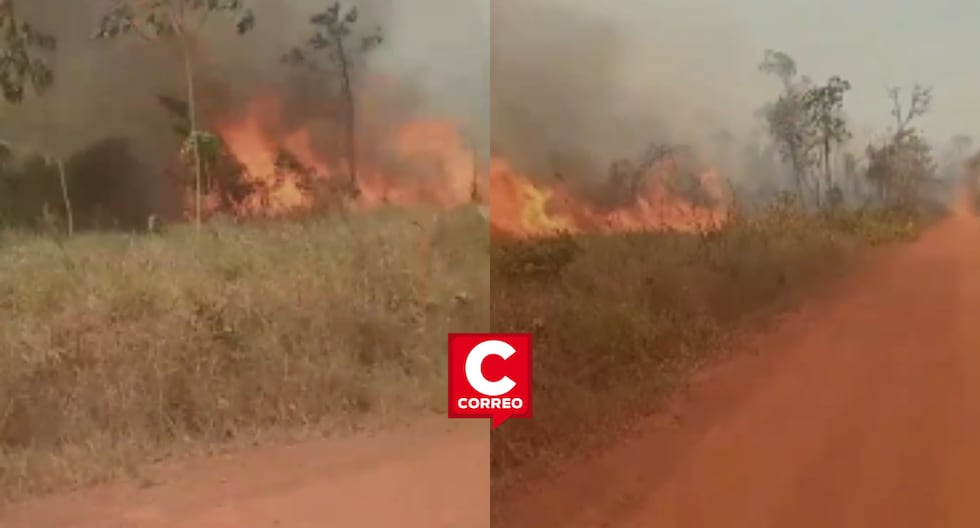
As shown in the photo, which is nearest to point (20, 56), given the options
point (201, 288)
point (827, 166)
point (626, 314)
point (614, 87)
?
point (201, 288)

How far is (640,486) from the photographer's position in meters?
1.69

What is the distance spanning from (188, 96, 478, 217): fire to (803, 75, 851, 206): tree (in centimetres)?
66

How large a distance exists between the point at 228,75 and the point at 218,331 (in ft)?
1.72

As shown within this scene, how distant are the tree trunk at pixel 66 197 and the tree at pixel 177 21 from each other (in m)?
0.26

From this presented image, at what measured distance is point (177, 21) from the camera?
1.81 meters

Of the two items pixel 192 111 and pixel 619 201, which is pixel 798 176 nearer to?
pixel 619 201

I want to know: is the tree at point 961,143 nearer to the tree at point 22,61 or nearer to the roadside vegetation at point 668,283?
the roadside vegetation at point 668,283

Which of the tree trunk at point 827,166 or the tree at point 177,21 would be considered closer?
the tree trunk at point 827,166

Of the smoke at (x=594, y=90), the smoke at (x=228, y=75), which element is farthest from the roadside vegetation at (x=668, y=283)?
the smoke at (x=228, y=75)

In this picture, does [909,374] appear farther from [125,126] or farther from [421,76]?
[125,126]

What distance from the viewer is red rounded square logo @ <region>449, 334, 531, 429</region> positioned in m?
1.75

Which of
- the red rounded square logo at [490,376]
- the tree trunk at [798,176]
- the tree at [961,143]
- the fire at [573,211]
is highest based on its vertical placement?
the tree at [961,143]

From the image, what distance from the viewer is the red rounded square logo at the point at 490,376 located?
68.7 inches

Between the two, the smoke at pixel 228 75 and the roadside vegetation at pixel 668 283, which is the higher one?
the smoke at pixel 228 75
